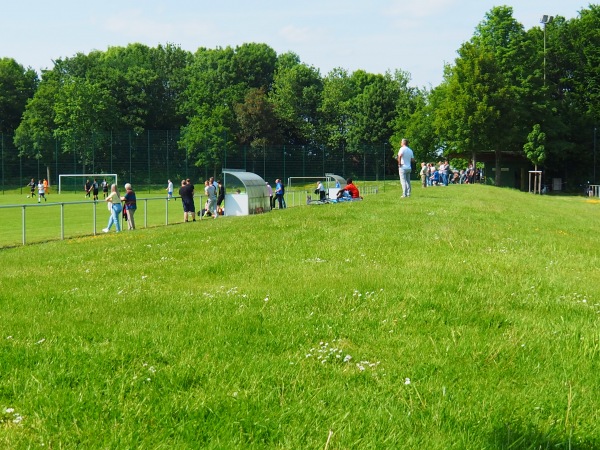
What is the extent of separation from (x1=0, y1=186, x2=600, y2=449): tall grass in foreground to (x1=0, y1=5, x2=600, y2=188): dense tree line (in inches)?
2029

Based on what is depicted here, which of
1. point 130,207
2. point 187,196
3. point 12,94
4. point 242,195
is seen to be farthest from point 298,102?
point 130,207

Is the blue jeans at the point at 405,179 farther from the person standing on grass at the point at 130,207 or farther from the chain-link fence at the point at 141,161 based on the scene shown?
the chain-link fence at the point at 141,161

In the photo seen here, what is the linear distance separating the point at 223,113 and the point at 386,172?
21035mm

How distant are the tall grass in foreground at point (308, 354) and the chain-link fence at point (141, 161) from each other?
2303 inches

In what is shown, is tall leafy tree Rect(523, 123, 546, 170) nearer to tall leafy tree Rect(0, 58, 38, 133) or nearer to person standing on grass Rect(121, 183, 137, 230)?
person standing on grass Rect(121, 183, 137, 230)

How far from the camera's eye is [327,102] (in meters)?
90.4

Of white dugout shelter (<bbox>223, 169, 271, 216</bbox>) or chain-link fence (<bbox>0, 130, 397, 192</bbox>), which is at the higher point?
chain-link fence (<bbox>0, 130, 397, 192</bbox>)

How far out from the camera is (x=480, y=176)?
65.3m

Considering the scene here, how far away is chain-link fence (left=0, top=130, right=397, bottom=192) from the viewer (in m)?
65.8

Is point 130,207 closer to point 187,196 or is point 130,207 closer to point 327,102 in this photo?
point 187,196

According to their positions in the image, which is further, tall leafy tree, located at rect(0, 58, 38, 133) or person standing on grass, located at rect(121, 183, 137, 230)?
tall leafy tree, located at rect(0, 58, 38, 133)

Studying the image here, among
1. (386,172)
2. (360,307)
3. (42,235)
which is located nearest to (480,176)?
(386,172)

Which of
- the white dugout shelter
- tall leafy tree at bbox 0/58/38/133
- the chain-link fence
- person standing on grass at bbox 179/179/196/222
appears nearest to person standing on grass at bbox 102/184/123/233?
person standing on grass at bbox 179/179/196/222

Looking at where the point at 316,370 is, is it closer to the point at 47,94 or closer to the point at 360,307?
the point at 360,307
